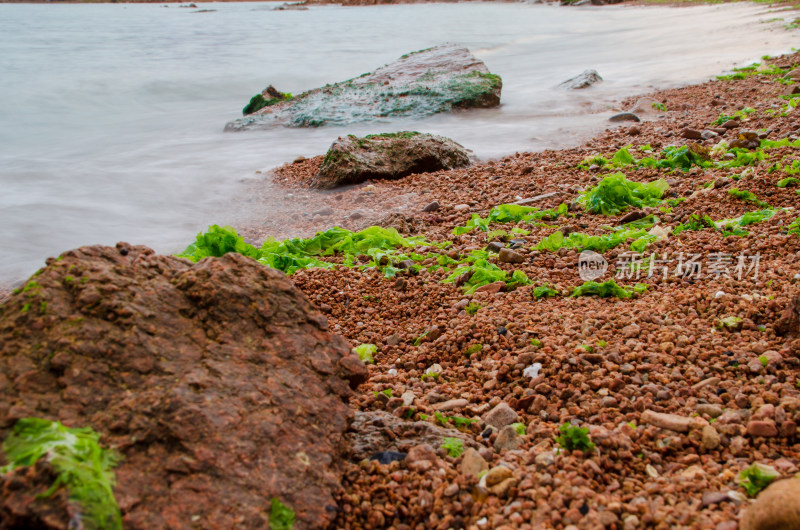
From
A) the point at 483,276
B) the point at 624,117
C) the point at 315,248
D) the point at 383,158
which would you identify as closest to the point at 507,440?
the point at 483,276

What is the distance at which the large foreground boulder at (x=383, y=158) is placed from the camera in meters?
7.17

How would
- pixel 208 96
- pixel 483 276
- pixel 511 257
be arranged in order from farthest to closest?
pixel 208 96
pixel 511 257
pixel 483 276

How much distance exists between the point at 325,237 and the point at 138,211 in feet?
11.4

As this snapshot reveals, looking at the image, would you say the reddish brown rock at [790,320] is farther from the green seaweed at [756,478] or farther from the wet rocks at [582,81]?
the wet rocks at [582,81]

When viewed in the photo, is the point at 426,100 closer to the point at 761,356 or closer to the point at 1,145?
the point at 1,145

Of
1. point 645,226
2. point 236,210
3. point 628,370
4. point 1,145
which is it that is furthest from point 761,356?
point 1,145

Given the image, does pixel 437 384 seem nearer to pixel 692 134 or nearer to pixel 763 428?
pixel 763 428

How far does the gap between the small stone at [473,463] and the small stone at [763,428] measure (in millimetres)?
973

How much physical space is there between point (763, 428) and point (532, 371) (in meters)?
0.94

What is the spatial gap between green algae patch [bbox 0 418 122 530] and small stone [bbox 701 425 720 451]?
1.93 m

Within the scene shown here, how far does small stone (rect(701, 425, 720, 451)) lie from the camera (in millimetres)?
2193

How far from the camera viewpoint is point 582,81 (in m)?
12.8

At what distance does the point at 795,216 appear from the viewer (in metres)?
4.10

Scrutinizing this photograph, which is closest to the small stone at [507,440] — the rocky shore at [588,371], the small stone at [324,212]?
the rocky shore at [588,371]
